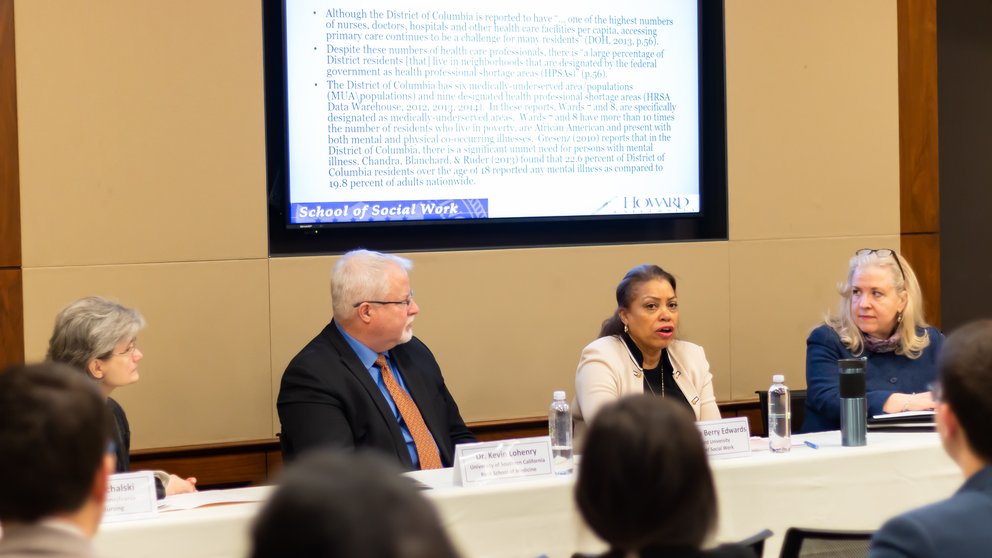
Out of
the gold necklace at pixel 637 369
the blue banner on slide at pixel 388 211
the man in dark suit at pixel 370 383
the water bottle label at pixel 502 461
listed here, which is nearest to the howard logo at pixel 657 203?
the blue banner on slide at pixel 388 211

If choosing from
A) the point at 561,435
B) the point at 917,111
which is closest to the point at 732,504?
the point at 561,435

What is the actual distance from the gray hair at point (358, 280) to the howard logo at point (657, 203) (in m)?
1.48

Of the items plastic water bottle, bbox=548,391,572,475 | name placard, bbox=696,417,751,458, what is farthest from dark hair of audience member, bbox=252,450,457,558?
name placard, bbox=696,417,751,458

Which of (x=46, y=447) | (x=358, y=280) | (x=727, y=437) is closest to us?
(x=46, y=447)

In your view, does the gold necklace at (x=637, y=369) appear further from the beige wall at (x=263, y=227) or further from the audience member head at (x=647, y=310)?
the beige wall at (x=263, y=227)

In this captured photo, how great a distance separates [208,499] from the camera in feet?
8.99

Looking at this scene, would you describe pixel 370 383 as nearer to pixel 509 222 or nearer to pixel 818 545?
pixel 509 222

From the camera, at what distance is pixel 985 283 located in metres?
5.82

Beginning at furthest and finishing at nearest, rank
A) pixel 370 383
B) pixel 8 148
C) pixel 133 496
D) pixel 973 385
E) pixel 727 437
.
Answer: pixel 8 148 → pixel 370 383 → pixel 727 437 → pixel 133 496 → pixel 973 385

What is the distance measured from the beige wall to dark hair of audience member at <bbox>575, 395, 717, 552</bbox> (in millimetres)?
2976

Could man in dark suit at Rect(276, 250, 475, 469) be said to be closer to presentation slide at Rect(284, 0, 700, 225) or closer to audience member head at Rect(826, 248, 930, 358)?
presentation slide at Rect(284, 0, 700, 225)

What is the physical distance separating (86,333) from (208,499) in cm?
65

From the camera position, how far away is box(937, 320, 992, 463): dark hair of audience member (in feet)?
5.36

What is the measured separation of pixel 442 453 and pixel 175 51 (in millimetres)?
1794
